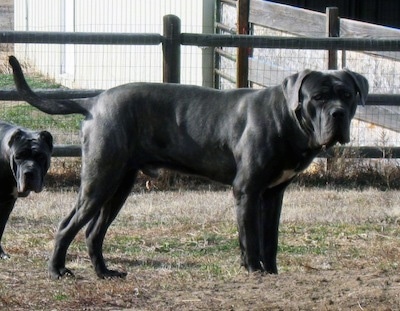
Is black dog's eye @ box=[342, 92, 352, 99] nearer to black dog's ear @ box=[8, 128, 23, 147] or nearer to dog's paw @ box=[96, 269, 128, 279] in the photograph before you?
dog's paw @ box=[96, 269, 128, 279]

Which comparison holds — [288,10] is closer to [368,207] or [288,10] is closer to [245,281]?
[368,207]

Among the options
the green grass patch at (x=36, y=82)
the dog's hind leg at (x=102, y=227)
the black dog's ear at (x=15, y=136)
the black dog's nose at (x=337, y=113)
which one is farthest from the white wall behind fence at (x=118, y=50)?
the black dog's nose at (x=337, y=113)

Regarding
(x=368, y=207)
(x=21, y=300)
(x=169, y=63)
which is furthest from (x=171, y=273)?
(x=169, y=63)

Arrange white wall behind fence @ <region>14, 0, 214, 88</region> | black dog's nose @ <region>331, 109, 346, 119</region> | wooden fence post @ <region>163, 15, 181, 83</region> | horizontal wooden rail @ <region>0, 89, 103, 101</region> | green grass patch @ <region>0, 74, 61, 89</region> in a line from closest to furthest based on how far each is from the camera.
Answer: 1. black dog's nose @ <region>331, 109, 346, 119</region>
2. horizontal wooden rail @ <region>0, 89, 103, 101</region>
3. wooden fence post @ <region>163, 15, 181, 83</region>
4. white wall behind fence @ <region>14, 0, 214, 88</region>
5. green grass patch @ <region>0, 74, 61, 89</region>

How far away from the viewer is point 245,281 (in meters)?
7.33

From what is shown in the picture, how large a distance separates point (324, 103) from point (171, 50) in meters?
5.27

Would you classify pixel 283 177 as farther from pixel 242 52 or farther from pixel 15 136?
pixel 242 52

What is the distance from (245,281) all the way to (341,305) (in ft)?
3.10

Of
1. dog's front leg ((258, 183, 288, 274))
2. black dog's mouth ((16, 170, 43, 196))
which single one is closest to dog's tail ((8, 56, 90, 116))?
black dog's mouth ((16, 170, 43, 196))

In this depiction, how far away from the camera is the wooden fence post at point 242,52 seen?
13492mm

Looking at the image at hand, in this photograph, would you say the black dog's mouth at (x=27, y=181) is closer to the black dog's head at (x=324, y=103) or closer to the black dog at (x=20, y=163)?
the black dog at (x=20, y=163)

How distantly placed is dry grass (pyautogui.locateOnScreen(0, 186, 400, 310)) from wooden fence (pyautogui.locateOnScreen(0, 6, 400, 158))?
3.47 feet

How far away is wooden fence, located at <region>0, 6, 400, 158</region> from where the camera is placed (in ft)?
40.6

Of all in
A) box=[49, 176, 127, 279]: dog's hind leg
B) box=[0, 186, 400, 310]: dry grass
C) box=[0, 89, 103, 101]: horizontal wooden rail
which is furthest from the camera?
box=[0, 89, 103, 101]: horizontal wooden rail
